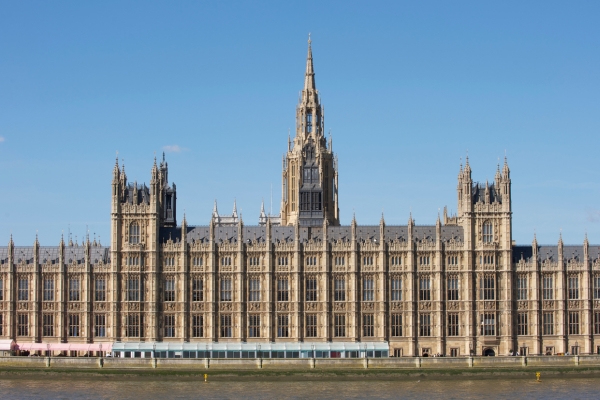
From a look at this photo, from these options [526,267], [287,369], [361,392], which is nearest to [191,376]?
[287,369]

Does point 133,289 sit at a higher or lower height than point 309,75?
lower

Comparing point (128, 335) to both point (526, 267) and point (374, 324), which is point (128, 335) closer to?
point (374, 324)

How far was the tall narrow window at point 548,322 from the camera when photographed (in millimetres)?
156750

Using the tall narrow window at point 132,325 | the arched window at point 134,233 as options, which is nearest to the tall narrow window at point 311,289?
the tall narrow window at point 132,325

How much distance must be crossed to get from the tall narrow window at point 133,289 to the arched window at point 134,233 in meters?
5.23

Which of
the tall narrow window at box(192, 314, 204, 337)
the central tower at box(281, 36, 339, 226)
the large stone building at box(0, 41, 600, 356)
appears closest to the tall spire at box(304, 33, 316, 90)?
the central tower at box(281, 36, 339, 226)

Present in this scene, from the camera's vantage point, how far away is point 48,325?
157 m

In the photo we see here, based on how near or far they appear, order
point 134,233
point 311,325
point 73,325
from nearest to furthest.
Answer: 1. point 311,325
2. point 73,325
3. point 134,233

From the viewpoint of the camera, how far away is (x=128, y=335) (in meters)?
156

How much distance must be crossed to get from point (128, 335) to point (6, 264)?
19.4 m

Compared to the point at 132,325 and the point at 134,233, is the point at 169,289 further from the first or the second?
the point at 134,233

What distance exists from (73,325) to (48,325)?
135 inches

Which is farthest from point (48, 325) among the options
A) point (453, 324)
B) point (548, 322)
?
point (548, 322)

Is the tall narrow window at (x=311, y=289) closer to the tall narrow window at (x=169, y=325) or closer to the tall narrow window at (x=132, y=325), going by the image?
the tall narrow window at (x=169, y=325)
